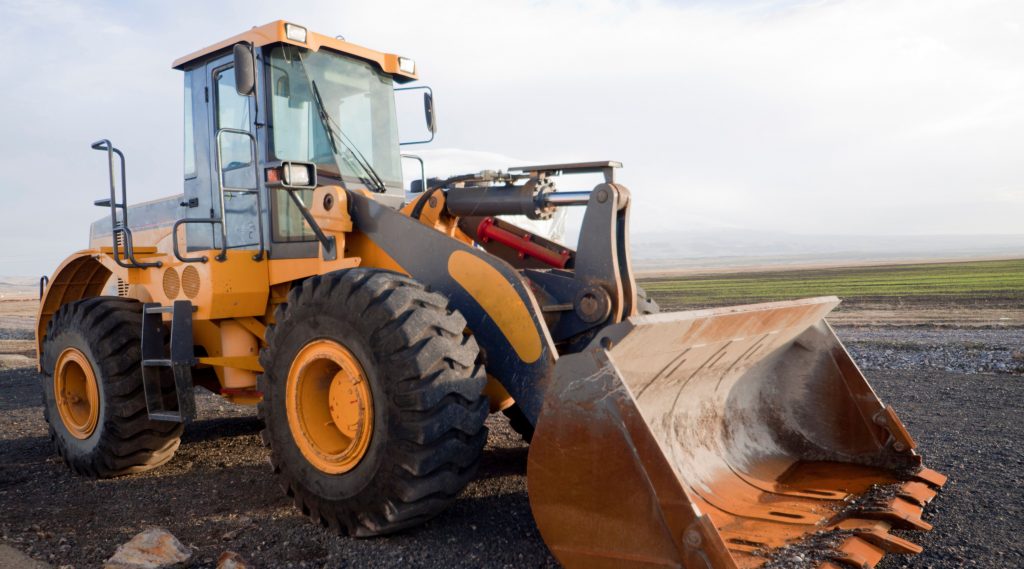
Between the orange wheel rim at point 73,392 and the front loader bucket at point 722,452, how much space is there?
4.46 m

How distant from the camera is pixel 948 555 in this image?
370 centimetres

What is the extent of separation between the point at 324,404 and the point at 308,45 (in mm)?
2707

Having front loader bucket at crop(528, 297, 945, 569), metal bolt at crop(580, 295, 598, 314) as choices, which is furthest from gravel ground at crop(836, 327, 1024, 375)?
metal bolt at crop(580, 295, 598, 314)

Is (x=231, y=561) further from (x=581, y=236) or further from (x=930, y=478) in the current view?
(x=930, y=478)

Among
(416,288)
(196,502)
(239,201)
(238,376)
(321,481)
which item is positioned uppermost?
(239,201)

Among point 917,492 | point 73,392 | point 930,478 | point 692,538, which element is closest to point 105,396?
point 73,392

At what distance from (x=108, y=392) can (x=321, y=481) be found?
2528 millimetres

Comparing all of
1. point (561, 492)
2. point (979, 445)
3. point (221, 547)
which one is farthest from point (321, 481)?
point (979, 445)

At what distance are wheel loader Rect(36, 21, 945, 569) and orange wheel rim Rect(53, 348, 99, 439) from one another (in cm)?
2

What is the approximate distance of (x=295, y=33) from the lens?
17.8 feet

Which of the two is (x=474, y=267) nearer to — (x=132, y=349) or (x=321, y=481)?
(x=321, y=481)

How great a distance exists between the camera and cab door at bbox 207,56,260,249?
5.64 m

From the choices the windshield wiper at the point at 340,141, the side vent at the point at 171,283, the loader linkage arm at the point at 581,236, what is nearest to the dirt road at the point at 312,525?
the loader linkage arm at the point at 581,236

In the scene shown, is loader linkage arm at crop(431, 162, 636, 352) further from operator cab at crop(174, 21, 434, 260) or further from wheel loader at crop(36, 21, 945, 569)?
operator cab at crop(174, 21, 434, 260)
